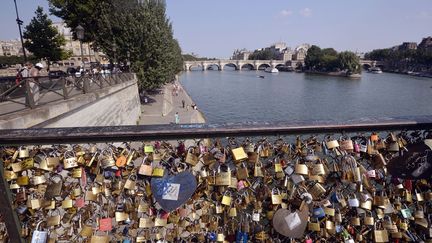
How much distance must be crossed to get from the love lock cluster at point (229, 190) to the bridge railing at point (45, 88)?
8.58 meters

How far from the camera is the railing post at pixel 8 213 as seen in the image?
1.97 metres

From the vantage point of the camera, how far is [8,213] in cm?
205

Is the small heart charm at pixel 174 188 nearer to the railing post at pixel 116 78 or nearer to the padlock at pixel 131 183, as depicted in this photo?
the padlock at pixel 131 183

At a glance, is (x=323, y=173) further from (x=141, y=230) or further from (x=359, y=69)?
(x=359, y=69)

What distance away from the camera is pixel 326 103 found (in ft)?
166

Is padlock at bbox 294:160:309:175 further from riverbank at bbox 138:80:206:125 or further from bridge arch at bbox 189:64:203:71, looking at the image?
bridge arch at bbox 189:64:203:71

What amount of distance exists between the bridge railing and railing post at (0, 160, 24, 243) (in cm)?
849

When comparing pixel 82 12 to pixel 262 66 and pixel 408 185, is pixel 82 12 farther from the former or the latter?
pixel 262 66

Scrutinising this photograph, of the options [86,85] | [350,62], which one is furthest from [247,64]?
[86,85]

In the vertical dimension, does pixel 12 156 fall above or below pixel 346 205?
above

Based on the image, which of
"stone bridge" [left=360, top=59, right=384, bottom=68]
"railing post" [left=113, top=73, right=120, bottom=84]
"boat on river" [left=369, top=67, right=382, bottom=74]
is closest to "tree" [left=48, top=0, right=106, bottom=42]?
"railing post" [left=113, top=73, right=120, bottom=84]

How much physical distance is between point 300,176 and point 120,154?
136 centimetres

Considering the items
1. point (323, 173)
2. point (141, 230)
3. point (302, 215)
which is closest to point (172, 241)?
point (141, 230)

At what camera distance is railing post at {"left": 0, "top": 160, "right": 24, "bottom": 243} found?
1.97 m
